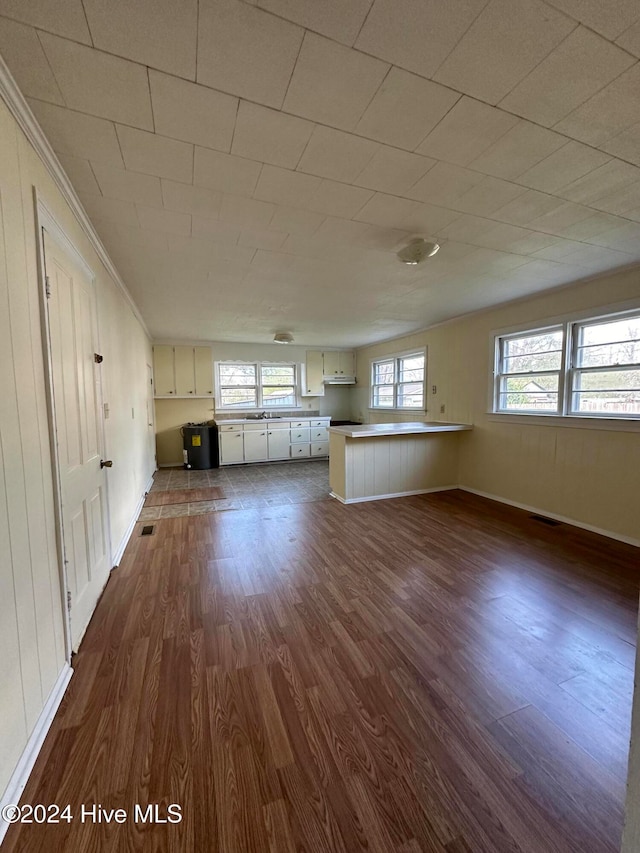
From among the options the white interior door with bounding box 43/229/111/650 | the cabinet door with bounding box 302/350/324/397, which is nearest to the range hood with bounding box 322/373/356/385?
the cabinet door with bounding box 302/350/324/397

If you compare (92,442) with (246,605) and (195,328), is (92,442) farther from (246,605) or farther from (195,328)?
(195,328)

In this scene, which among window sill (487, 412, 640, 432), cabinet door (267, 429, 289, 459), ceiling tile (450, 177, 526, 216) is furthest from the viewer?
cabinet door (267, 429, 289, 459)

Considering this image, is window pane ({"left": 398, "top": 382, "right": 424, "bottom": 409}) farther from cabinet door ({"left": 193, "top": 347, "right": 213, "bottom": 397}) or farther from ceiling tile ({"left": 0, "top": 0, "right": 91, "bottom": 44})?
ceiling tile ({"left": 0, "top": 0, "right": 91, "bottom": 44})

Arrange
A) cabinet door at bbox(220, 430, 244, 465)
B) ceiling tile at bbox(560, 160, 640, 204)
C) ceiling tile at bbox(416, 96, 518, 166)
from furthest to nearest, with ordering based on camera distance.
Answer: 1. cabinet door at bbox(220, 430, 244, 465)
2. ceiling tile at bbox(560, 160, 640, 204)
3. ceiling tile at bbox(416, 96, 518, 166)

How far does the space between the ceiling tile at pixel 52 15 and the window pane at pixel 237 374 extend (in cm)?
577

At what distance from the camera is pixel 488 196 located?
184cm

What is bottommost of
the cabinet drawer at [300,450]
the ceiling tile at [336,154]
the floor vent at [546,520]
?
the floor vent at [546,520]

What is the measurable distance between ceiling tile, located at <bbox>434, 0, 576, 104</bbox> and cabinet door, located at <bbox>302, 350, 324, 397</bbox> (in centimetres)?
600

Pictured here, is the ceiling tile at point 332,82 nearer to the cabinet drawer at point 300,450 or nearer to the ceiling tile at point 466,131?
the ceiling tile at point 466,131

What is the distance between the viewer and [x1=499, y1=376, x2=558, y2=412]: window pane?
356cm

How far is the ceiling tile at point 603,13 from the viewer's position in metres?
0.95

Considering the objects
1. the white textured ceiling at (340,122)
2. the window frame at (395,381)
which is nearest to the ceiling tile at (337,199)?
the white textured ceiling at (340,122)

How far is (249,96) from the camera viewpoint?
4.02 feet

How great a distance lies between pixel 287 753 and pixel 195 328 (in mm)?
5259
